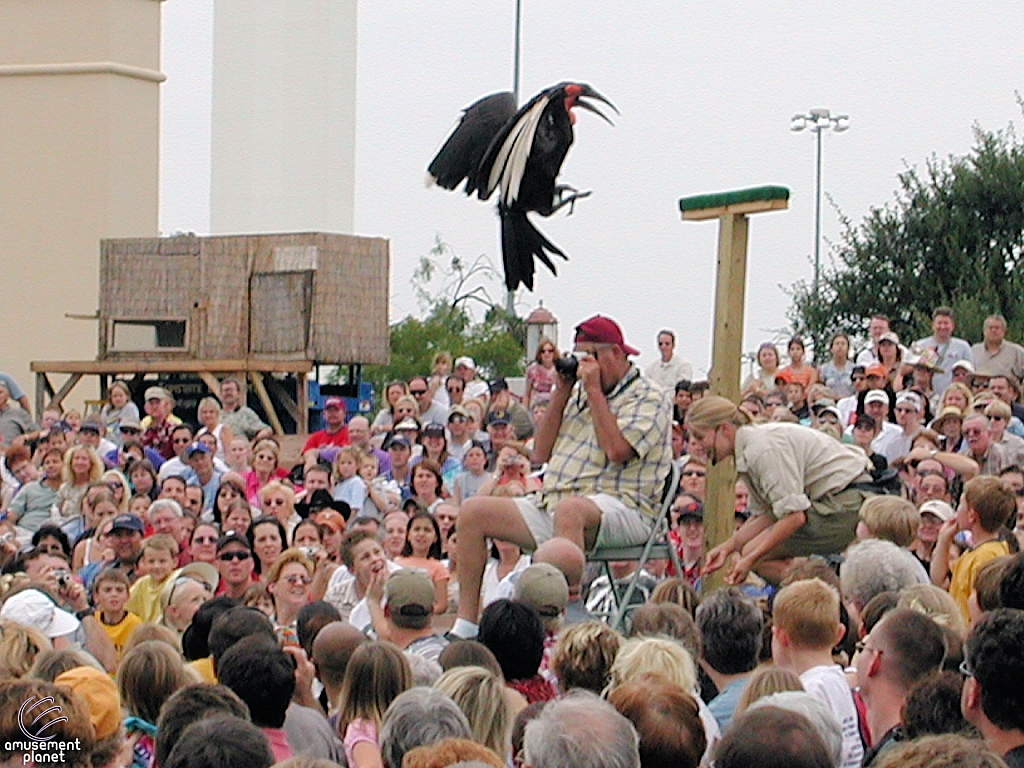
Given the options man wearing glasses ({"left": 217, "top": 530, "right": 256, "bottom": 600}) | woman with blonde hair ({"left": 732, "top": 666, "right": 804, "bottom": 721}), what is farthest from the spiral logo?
man wearing glasses ({"left": 217, "top": 530, "right": 256, "bottom": 600})

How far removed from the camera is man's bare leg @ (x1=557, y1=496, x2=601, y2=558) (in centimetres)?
787

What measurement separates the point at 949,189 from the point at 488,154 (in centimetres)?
1721

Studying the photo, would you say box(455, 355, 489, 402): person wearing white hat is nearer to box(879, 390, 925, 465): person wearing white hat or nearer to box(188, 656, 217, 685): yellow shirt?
box(879, 390, 925, 465): person wearing white hat

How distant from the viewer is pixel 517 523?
26.7 ft

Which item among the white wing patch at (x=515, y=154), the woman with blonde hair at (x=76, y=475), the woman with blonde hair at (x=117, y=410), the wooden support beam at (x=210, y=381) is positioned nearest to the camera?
the white wing patch at (x=515, y=154)

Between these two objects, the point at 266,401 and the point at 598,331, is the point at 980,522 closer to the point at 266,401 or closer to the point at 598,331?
the point at 598,331

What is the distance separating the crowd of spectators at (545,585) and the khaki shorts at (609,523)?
0.05ft

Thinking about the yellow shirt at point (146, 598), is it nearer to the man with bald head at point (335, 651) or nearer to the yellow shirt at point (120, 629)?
the yellow shirt at point (120, 629)

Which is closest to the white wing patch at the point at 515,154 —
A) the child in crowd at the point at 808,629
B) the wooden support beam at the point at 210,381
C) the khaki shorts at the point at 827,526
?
the khaki shorts at the point at 827,526

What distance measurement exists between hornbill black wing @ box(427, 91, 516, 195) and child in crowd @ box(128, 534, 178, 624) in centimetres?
242

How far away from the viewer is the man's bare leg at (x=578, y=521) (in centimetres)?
787

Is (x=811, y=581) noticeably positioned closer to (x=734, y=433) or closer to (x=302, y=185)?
(x=734, y=433)

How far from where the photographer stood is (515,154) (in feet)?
28.3

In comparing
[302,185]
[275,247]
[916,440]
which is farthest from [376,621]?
[302,185]
